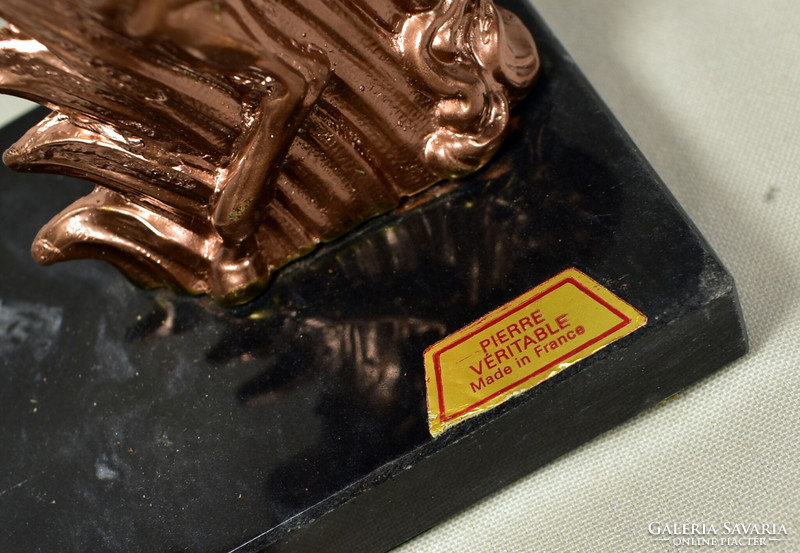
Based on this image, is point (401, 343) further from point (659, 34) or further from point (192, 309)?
point (659, 34)

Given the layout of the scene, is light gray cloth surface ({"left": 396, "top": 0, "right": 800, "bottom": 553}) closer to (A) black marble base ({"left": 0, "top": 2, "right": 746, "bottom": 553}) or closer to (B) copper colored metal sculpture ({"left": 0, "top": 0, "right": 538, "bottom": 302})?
(A) black marble base ({"left": 0, "top": 2, "right": 746, "bottom": 553})

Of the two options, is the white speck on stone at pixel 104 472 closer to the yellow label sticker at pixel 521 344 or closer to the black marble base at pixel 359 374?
the black marble base at pixel 359 374

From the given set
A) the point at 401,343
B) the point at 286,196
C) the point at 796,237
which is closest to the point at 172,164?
the point at 286,196

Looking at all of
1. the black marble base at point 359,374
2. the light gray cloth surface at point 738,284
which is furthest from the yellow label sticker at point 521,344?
the light gray cloth surface at point 738,284

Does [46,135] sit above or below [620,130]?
below

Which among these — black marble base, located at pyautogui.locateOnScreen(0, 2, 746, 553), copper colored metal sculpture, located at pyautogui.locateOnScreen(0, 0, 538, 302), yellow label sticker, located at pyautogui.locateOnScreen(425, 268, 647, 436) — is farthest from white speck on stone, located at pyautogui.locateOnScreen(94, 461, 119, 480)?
yellow label sticker, located at pyautogui.locateOnScreen(425, 268, 647, 436)

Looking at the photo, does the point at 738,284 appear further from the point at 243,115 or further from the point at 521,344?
the point at 243,115
